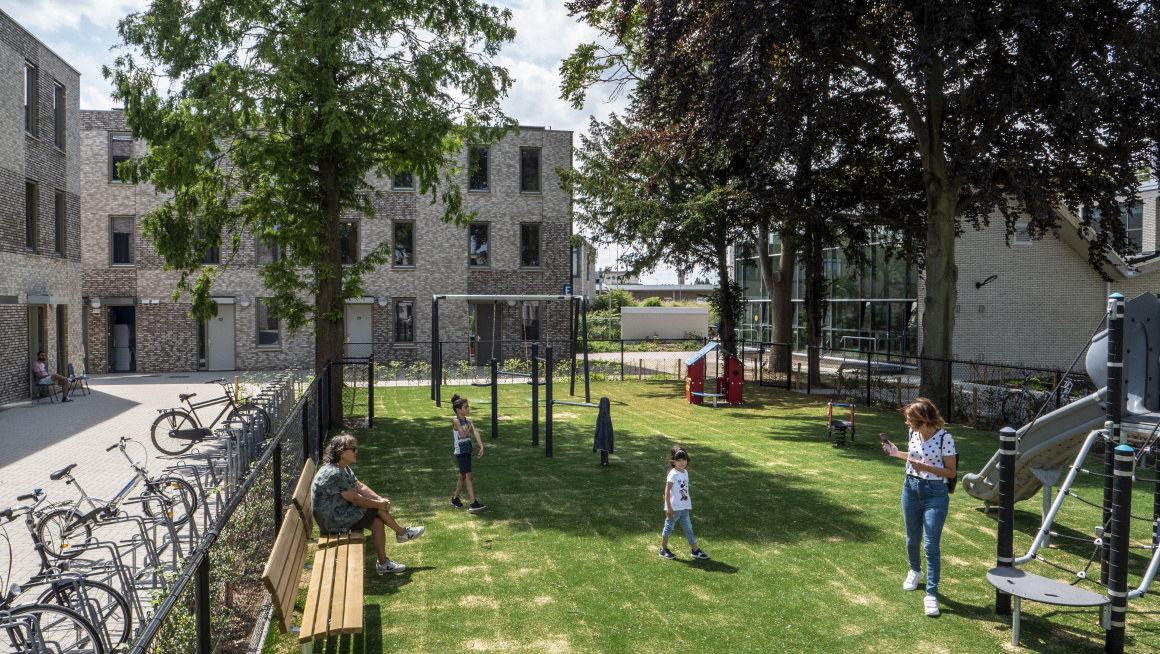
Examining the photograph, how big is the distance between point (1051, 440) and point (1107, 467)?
79.1 inches

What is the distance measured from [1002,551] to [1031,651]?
2.48 feet

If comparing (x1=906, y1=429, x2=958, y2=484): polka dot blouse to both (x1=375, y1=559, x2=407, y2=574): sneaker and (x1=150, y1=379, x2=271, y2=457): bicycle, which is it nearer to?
(x1=375, y1=559, x2=407, y2=574): sneaker

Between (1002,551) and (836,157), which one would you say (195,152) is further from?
(836,157)

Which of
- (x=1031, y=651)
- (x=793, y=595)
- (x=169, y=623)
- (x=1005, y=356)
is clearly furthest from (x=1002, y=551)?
(x=1005, y=356)

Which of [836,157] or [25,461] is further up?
[836,157]

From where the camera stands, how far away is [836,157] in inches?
849

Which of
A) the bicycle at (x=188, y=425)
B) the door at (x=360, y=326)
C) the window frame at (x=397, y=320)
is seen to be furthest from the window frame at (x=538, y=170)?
the bicycle at (x=188, y=425)

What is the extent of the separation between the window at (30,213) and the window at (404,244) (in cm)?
1367

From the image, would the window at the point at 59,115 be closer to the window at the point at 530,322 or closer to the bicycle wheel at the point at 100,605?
the window at the point at 530,322

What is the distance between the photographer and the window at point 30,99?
70.1 ft

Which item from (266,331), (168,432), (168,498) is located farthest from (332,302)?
(266,331)

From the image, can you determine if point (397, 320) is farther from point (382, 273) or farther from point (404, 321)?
point (382, 273)

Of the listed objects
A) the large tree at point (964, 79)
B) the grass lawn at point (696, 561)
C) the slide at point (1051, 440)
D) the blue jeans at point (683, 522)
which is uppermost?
the large tree at point (964, 79)

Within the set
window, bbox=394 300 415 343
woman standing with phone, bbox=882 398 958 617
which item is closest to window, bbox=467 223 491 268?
window, bbox=394 300 415 343
